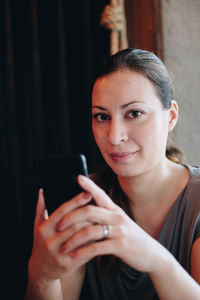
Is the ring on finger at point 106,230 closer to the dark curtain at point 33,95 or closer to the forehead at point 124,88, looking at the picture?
the forehead at point 124,88

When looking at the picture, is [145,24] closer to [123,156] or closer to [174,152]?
[174,152]

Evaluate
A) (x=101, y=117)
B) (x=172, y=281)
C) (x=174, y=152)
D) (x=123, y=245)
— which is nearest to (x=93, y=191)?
(x=123, y=245)

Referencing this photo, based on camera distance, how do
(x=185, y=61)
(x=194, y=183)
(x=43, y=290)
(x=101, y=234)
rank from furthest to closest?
(x=185, y=61), (x=194, y=183), (x=43, y=290), (x=101, y=234)

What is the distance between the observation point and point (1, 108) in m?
1.53

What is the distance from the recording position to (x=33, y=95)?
1.56 metres

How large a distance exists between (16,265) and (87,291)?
1.61 feet

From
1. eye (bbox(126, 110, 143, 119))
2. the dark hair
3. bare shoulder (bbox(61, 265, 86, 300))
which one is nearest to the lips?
eye (bbox(126, 110, 143, 119))

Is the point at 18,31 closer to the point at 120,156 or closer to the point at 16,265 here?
the point at 120,156

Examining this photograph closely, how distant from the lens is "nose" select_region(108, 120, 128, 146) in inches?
39.9

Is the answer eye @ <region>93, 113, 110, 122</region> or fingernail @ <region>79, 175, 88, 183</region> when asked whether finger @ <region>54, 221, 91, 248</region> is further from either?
eye @ <region>93, 113, 110, 122</region>

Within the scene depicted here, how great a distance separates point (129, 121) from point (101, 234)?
43cm

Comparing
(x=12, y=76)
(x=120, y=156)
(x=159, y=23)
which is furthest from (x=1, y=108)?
(x=159, y=23)

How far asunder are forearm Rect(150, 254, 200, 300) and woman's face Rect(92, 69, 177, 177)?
34 centimetres

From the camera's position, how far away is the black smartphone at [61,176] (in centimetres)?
77
